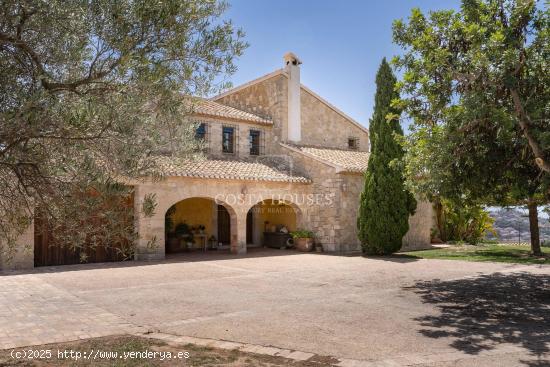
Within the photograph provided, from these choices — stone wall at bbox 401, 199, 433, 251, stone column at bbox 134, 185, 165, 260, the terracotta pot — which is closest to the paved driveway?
stone column at bbox 134, 185, 165, 260

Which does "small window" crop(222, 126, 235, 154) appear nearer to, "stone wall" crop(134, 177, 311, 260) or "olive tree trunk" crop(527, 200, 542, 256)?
"stone wall" crop(134, 177, 311, 260)

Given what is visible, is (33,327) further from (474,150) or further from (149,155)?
(474,150)

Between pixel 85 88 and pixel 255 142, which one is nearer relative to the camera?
pixel 85 88

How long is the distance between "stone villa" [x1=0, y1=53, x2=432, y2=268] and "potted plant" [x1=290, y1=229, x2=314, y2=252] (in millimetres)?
342

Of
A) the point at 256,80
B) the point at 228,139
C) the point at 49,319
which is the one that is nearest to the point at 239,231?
the point at 228,139

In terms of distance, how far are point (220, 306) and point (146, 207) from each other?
11.9 ft

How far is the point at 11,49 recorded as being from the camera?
15.3 feet

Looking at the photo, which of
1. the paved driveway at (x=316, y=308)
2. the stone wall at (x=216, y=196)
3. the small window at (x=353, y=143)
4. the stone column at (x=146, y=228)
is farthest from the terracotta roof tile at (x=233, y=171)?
the small window at (x=353, y=143)

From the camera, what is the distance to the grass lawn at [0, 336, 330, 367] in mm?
4797

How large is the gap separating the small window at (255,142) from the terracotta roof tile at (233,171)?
162cm

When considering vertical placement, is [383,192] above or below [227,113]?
below

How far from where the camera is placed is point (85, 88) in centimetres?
522

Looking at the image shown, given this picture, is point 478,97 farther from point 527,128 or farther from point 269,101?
point 269,101

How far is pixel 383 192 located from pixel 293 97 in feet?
26.3
